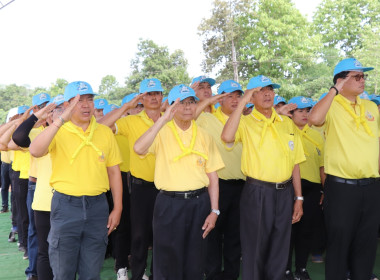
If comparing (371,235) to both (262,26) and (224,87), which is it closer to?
(224,87)

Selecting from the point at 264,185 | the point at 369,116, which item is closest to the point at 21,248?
the point at 264,185

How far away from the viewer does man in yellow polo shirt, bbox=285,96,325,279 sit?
14.9 ft

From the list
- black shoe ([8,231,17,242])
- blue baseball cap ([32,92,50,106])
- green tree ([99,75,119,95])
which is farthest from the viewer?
green tree ([99,75,119,95])

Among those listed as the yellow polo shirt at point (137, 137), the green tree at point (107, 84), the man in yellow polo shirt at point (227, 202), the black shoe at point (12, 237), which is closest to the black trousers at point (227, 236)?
the man in yellow polo shirt at point (227, 202)

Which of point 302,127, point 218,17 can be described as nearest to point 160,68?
point 218,17

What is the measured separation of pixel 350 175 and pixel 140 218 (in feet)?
7.31

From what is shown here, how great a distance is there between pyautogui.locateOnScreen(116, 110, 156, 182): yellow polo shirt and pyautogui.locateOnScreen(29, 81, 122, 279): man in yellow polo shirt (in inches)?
37.2

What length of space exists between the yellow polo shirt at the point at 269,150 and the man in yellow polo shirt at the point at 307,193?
1.02 m

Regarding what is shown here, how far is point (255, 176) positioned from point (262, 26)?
2212 cm

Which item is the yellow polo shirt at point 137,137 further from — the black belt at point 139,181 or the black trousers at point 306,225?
the black trousers at point 306,225

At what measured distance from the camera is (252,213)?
11.8 ft

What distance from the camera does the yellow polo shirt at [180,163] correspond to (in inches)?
128

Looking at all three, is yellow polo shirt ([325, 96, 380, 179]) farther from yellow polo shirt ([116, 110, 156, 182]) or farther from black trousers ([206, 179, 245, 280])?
yellow polo shirt ([116, 110, 156, 182])

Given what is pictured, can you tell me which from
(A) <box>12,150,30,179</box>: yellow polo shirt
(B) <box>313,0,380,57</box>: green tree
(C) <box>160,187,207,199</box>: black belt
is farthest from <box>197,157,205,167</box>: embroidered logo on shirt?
(B) <box>313,0,380,57</box>: green tree
